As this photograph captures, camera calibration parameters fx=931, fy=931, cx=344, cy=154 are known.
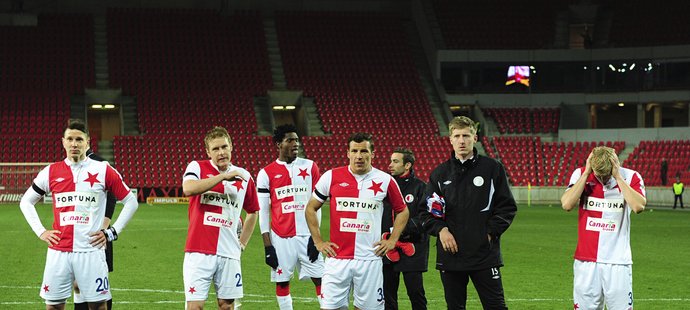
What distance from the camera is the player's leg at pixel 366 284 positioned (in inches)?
329

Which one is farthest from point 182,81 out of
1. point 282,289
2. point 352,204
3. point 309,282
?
point 352,204

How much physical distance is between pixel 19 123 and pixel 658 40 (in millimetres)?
32913

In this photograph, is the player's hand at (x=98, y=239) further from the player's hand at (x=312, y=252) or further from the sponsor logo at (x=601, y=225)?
the sponsor logo at (x=601, y=225)

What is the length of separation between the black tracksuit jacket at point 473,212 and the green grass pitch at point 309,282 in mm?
4168

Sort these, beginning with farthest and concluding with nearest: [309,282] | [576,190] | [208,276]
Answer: [309,282]
[208,276]
[576,190]

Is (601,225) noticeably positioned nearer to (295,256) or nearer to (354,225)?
(354,225)

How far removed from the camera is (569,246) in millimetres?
21156

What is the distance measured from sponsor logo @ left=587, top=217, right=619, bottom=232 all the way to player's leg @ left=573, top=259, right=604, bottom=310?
0.32 metres

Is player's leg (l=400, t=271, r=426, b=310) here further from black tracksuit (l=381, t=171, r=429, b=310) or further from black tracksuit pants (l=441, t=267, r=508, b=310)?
black tracksuit pants (l=441, t=267, r=508, b=310)

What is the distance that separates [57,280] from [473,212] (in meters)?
3.85

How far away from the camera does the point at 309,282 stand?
592 inches

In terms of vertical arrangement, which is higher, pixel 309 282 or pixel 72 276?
pixel 72 276

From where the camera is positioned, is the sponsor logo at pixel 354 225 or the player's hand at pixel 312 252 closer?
the sponsor logo at pixel 354 225

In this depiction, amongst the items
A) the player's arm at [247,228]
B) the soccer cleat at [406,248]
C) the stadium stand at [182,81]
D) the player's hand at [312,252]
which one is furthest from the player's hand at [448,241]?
the stadium stand at [182,81]
